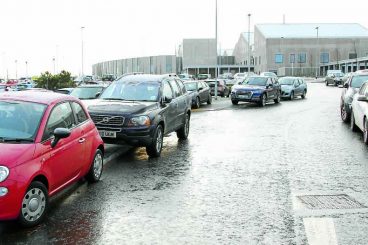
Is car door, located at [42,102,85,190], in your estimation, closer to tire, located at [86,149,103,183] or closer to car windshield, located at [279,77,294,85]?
tire, located at [86,149,103,183]

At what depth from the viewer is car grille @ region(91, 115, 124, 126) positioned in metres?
10.4

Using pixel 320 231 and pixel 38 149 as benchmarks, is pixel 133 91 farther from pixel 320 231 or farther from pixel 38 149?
pixel 320 231

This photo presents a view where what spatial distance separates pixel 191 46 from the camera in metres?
113

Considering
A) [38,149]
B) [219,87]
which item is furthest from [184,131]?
[219,87]

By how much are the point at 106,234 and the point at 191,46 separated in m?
109

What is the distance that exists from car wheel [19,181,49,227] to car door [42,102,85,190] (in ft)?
0.85

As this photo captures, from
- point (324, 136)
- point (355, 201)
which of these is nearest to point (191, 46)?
point (324, 136)

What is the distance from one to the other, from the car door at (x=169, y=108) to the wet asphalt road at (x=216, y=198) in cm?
58

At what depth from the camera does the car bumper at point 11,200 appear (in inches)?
213

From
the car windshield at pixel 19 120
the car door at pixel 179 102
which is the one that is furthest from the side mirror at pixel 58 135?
the car door at pixel 179 102

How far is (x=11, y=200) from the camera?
216 inches

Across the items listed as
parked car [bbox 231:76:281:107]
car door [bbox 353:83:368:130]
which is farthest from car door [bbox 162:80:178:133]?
parked car [bbox 231:76:281:107]

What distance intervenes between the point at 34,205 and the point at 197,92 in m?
21.3

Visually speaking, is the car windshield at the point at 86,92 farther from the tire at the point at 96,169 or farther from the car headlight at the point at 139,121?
the tire at the point at 96,169
